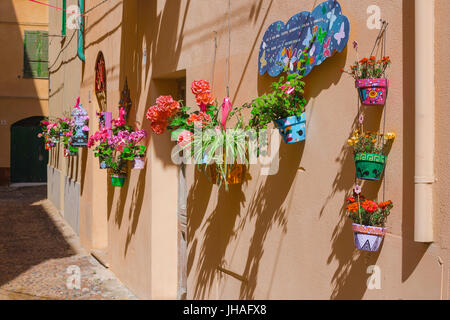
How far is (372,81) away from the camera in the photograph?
9.71 ft

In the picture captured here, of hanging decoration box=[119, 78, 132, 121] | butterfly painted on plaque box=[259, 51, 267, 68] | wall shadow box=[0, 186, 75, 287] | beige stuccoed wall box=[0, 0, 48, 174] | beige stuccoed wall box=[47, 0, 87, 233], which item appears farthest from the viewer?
beige stuccoed wall box=[0, 0, 48, 174]

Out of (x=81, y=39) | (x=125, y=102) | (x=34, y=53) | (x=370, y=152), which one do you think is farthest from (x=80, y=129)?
(x=34, y=53)

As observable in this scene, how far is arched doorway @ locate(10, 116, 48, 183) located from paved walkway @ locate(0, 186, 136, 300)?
6473mm

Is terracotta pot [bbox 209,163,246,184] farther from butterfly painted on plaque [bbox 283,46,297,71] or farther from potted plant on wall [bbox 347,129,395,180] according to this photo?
potted plant on wall [bbox 347,129,395,180]

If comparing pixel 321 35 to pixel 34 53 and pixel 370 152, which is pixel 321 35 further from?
pixel 34 53

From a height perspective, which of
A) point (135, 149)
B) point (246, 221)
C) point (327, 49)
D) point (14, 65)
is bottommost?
point (246, 221)

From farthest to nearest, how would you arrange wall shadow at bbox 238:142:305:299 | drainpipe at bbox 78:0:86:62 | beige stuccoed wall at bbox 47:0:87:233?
beige stuccoed wall at bbox 47:0:87:233
drainpipe at bbox 78:0:86:62
wall shadow at bbox 238:142:305:299

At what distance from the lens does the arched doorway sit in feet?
68.8

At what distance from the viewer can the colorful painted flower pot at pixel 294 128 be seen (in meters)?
3.65

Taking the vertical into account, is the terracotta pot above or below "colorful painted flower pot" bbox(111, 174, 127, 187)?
above

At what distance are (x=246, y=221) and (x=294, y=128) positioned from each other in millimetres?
1115

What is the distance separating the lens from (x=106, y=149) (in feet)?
24.0

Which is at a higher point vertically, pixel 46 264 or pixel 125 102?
pixel 125 102

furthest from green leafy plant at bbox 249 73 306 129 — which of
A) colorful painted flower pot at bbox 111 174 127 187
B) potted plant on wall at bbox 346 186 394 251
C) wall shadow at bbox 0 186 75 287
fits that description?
wall shadow at bbox 0 186 75 287
